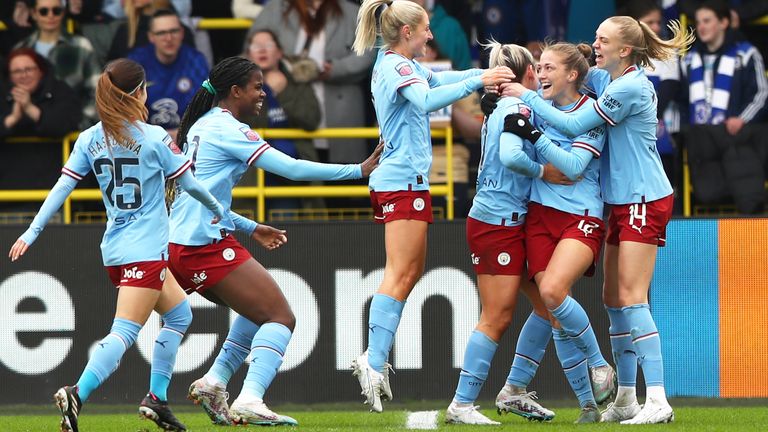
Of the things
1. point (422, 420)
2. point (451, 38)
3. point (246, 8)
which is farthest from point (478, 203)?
point (246, 8)

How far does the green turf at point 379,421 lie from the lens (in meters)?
7.71

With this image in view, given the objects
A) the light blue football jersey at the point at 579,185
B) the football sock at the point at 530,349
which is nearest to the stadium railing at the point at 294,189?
the football sock at the point at 530,349

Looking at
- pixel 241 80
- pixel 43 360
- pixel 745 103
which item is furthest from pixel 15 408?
pixel 745 103

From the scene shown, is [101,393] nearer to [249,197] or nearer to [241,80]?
[249,197]

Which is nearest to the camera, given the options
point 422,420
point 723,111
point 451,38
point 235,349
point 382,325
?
point 382,325

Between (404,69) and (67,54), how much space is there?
15.3ft

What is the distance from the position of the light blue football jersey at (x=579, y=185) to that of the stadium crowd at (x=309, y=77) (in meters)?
3.49

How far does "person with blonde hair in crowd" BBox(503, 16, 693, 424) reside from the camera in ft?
25.4

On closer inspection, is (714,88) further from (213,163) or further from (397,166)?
(213,163)

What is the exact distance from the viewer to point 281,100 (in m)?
11.7

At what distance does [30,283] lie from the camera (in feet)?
34.9

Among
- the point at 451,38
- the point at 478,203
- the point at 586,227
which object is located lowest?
the point at 586,227

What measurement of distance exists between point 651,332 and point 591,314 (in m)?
2.68

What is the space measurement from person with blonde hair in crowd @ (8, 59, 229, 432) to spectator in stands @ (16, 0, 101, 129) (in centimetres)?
440
